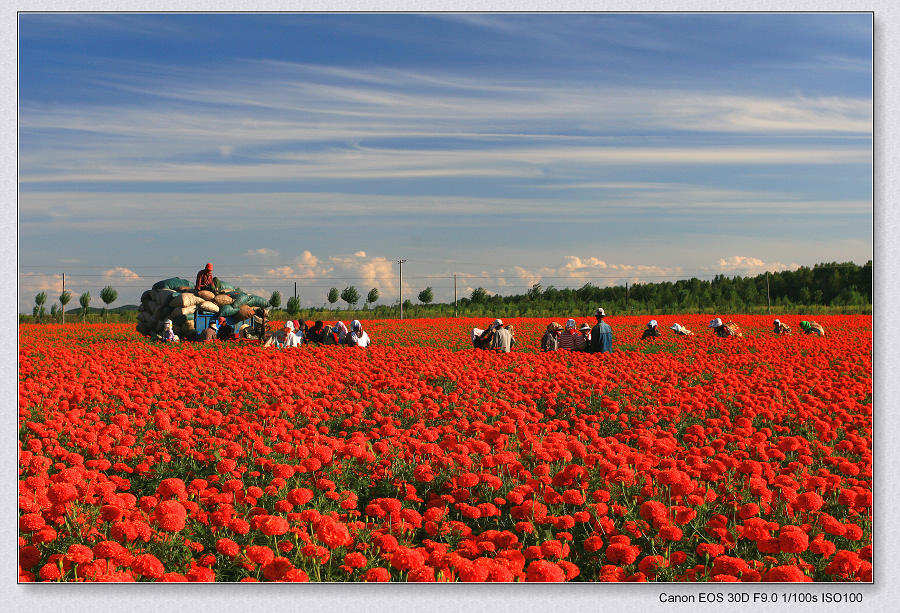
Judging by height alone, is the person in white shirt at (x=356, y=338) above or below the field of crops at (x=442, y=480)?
above

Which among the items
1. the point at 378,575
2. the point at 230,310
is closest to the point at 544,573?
the point at 378,575

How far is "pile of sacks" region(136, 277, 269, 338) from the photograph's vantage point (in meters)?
18.6

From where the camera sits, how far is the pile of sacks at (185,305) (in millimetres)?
18594

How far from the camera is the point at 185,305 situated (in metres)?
18.5

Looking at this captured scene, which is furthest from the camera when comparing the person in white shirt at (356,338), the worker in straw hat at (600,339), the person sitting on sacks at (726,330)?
the person sitting on sacks at (726,330)

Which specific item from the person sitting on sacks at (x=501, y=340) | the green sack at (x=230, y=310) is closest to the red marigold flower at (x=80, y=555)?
the person sitting on sacks at (x=501, y=340)

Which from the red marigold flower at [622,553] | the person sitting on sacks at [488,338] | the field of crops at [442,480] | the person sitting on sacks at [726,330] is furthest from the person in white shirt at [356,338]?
the red marigold flower at [622,553]

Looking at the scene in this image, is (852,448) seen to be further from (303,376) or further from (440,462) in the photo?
(303,376)

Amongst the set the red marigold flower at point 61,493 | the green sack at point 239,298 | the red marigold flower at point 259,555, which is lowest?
the red marigold flower at point 259,555

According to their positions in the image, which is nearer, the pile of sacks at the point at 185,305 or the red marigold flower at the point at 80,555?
the red marigold flower at the point at 80,555

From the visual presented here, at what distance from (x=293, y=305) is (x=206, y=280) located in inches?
545

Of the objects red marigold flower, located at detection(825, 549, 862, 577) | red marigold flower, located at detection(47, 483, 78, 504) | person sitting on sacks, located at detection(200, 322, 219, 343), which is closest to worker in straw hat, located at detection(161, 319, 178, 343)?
person sitting on sacks, located at detection(200, 322, 219, 343)

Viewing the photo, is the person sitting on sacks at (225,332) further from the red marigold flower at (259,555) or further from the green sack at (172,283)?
the red marigold flower at (259,555)

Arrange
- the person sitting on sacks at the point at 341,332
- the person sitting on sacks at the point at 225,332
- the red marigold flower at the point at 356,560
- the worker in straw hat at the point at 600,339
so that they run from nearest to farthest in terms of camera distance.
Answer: the red marigold flower at the point at 356,560, the worker in straw hat at the point at 600,339, the person sitting on sacks at the point at 341,332, the person sitting on sacks at the point at 225,332
